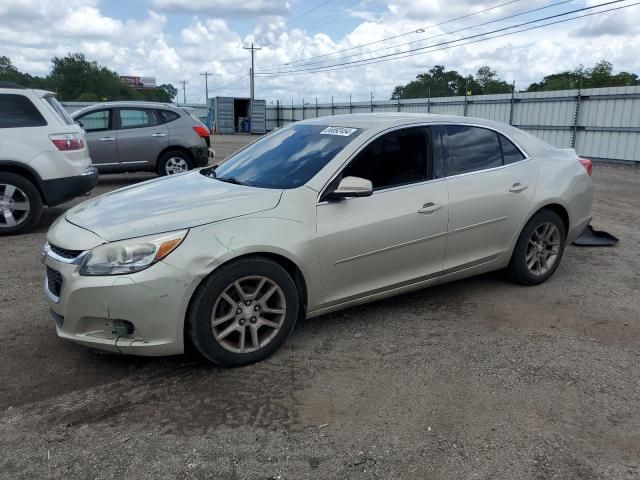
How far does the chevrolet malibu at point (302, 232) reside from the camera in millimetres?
3137

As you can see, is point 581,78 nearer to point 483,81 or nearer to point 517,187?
point 483,81

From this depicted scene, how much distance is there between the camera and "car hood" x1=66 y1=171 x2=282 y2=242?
324cm

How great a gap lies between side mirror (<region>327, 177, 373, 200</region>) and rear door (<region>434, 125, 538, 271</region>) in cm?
88

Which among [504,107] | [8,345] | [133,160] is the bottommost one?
[8,345]

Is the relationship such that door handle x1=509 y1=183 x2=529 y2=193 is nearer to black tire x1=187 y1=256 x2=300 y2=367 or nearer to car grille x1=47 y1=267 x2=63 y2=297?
black tire x1=187 y1=256 x2=300 y2=367

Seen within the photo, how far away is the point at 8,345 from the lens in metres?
3.78

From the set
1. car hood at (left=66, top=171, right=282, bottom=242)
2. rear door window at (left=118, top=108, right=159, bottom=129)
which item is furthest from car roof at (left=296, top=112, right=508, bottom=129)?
rear door window at (left=118, top=108, right=159, bottom=129)

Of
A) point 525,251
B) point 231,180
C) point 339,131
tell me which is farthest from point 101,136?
point 525,251

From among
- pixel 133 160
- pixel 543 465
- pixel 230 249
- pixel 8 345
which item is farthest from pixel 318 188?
pixel 133 160

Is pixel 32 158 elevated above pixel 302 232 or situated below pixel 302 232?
above

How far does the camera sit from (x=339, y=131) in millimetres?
4191

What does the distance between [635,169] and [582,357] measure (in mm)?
13980

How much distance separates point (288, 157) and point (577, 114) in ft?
53.0

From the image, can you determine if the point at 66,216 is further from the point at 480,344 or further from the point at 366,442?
the point at 480,344
